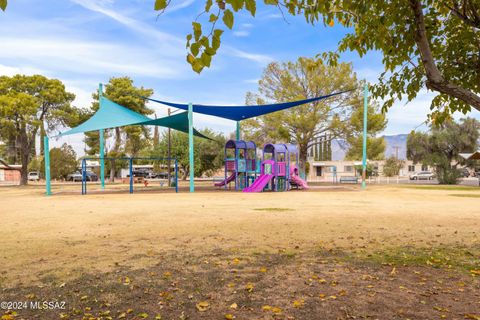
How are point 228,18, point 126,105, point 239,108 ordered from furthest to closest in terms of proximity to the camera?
point 126,105 < point 239,108 < point 228,18

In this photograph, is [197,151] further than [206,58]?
Yes

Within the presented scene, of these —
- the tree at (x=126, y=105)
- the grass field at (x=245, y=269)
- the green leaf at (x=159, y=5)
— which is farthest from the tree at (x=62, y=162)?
the green leaf at (x=159, y=5)

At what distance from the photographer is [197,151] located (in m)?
42.0

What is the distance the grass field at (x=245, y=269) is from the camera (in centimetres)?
356

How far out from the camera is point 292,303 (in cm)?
366

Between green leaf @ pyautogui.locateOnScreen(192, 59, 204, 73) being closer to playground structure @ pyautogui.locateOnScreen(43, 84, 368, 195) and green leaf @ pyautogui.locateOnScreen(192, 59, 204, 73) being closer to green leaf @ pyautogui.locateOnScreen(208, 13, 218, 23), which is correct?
green leaf @ pyautogui.locateOnScreen(208, 13, 218, 23)

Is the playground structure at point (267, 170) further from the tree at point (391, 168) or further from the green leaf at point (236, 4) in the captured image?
the tree at point (391, 168)

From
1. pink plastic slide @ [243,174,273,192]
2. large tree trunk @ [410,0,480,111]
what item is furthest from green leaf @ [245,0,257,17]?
pink plastic slide @ [243,174,273,192]

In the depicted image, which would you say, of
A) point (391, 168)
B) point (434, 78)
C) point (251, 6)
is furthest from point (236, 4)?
point (391, 168)

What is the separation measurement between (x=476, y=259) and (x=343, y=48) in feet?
12.0

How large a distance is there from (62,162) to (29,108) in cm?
1517

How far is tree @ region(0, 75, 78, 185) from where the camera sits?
28438mm

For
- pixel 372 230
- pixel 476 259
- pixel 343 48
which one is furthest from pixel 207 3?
pixel 372 230

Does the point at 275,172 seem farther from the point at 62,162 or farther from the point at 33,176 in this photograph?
the point at 33,176
